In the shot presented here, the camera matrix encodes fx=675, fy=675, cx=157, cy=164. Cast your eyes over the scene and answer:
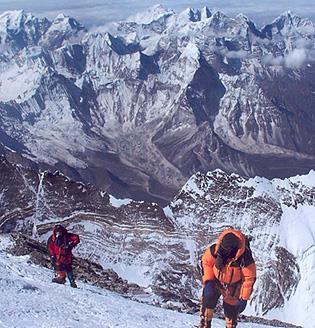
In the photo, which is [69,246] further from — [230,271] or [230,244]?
[230,244]

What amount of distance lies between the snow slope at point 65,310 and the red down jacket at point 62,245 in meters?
1.44

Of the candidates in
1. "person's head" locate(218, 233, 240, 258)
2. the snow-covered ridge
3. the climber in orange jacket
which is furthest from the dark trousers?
the snow-covered ridge

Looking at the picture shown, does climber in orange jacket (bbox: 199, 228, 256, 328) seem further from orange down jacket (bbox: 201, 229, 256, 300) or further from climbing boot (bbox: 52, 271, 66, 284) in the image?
climbing boot (bbox: 52, 271, 66, 284)

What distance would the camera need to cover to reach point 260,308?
96.9 meters

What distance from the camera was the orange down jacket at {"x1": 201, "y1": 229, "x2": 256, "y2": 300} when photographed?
83.9 ft

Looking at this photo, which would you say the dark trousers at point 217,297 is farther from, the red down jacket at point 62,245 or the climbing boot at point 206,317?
the red down jacket at point 62,245

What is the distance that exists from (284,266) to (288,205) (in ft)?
49.4

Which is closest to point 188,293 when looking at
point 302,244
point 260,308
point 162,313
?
point 260,308

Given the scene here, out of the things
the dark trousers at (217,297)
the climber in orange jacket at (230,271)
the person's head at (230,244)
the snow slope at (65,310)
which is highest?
the person's head at (230,244)

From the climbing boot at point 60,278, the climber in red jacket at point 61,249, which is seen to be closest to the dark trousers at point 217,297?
the climber in red jacket at point 61,249

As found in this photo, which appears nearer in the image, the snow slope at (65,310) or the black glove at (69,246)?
the snow slope at (65,310)

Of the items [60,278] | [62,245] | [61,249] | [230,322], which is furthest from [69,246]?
[230,322]

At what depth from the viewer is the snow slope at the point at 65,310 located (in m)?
31.2

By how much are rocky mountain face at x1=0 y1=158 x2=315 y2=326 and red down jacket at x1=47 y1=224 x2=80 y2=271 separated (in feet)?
199
